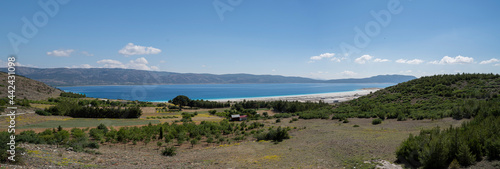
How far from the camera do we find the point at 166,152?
523 inches

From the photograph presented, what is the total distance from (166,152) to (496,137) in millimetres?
14308

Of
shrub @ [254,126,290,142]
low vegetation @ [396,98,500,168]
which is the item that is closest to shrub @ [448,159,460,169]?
low vegetation @ [396,98,500,168]

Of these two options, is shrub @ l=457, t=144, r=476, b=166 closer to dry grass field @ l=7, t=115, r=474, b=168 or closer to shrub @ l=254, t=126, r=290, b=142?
dry grass field @ l=7, t=115, r=474, b=168

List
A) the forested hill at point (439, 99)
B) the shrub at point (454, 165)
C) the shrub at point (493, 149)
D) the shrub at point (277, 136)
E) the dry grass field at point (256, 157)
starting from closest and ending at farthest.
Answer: the shrub at point (493, 149)
the shrub at point (454, 165)
the dry grass field at point (256, 157)
the shrub at point (277, 136)
the forested hill at point (439, 99)

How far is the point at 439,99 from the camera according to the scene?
1018 inches

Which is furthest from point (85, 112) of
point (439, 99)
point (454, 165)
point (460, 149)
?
point (439, 99)

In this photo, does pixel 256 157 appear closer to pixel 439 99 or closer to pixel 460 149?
pixel 460 149

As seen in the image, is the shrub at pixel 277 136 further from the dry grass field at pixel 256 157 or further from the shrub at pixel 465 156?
the shrub at pixel 465 156

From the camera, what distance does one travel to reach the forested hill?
63.0 feet

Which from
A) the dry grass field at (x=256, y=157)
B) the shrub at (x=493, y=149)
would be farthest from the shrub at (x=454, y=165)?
the dry grass field at (x=256, y=157)

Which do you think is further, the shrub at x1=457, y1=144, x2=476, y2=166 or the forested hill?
the forested hill

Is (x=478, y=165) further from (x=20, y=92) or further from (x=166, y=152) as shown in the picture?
(x=20, y=92)

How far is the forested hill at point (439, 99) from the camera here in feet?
63.0

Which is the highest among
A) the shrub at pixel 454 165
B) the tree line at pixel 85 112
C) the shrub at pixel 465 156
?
the shrub at pixel 465 156
